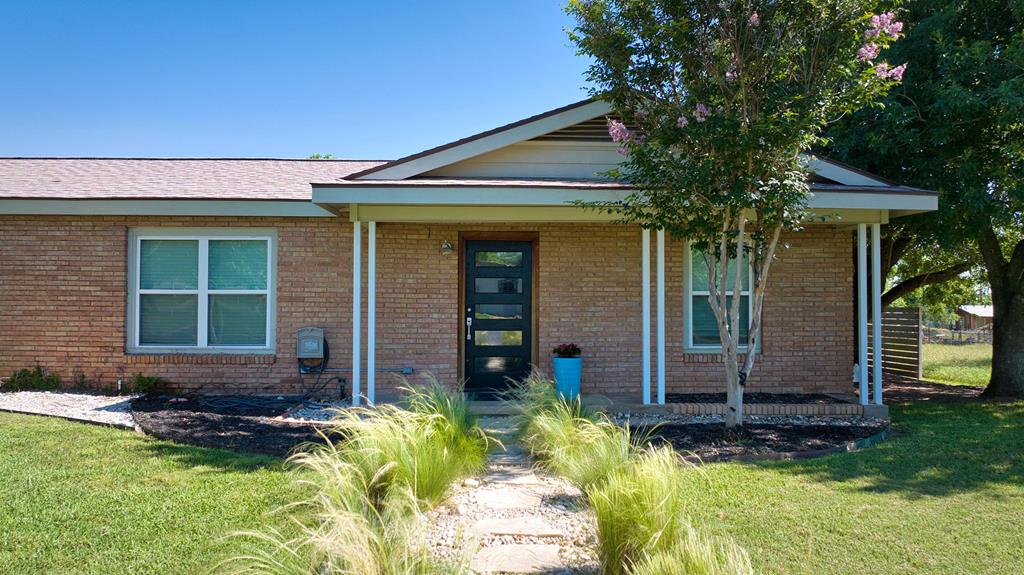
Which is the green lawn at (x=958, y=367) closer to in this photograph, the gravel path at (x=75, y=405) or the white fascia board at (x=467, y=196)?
the white fascia board at (x=467, y=196)

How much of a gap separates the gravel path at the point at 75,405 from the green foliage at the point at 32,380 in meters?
0.22

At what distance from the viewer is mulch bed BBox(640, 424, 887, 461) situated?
6262 mm

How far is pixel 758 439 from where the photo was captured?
6.86m

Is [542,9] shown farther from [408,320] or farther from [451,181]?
[408,320]

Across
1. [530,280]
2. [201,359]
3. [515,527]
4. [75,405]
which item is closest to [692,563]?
[515,527]

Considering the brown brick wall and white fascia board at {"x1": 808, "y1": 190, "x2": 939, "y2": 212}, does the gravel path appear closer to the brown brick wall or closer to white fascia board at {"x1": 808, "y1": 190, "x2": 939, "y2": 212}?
the brown brick wall

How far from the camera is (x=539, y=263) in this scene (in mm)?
9766

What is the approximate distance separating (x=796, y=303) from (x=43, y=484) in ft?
31.4

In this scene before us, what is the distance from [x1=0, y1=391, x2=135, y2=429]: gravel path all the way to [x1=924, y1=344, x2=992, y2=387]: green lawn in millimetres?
15316

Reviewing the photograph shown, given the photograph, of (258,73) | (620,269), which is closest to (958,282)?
(620,269)

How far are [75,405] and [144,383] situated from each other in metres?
1.09

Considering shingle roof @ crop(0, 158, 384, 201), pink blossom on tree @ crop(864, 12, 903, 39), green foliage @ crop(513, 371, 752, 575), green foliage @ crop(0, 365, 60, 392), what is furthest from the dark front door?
green foliage @ crop(0, 365, 60, 392)

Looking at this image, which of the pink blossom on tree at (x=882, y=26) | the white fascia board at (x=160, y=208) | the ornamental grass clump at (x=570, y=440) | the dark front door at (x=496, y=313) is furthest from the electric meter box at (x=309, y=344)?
the pink blossom on tree at (x=882, y=26)

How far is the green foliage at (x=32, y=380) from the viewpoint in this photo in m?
9.49
